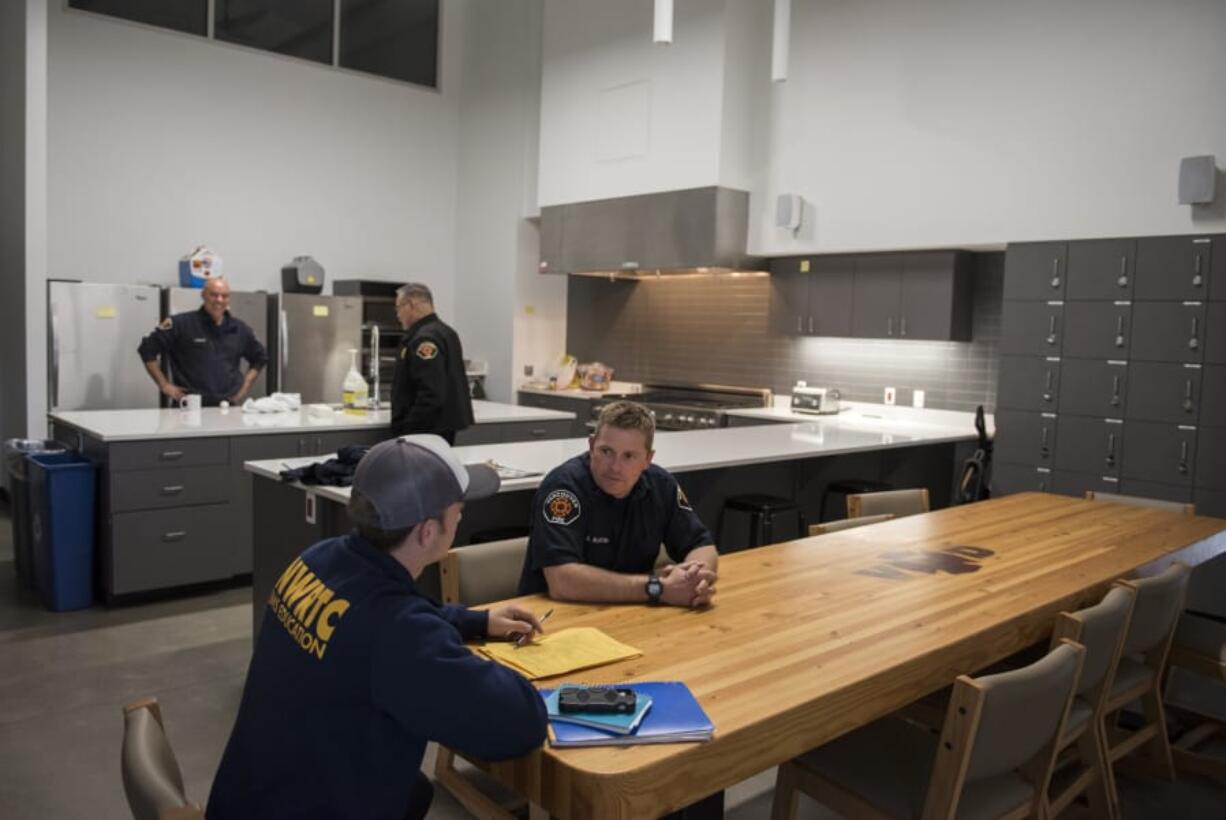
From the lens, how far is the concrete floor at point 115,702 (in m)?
2.93

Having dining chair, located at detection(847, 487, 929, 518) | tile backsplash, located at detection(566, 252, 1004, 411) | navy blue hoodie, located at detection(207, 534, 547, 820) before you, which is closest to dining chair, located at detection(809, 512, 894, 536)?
dining chair, located at detection(847, 487, 929, 518)

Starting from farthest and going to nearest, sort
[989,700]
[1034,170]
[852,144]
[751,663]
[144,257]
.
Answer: [144,257], [852,144], [1034,170], [751,663], [989,700]

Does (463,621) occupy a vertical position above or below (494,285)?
below

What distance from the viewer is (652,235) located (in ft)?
23.4

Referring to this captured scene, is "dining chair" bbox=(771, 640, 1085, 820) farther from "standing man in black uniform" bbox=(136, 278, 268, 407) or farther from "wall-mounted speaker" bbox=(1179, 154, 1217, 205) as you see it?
"standing man in black uniform" bbox=(136, 278, 268, 407)

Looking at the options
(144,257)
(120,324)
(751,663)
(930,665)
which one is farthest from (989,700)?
(144,257)

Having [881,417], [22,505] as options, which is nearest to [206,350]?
[22,505]

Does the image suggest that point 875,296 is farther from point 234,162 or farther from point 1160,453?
point 234,162

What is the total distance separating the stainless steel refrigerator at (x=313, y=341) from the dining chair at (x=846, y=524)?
16.5ft

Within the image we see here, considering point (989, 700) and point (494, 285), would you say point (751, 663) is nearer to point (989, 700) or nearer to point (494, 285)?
point (989, 700)

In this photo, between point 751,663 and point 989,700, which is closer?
point 989,700

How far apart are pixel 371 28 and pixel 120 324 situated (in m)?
3.54

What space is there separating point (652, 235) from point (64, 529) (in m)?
4.30

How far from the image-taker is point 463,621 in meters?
1.97
